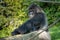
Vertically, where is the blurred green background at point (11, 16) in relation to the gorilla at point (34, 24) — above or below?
below

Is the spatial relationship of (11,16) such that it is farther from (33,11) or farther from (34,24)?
(34,24)

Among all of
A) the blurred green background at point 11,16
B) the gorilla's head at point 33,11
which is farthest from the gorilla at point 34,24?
the blurred green background at point 11,16

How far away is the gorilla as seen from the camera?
4.70 m

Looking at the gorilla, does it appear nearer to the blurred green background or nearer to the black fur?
the black fur

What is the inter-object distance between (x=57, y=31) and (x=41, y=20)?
1.26m

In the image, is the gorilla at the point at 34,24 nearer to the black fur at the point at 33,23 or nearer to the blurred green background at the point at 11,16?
the black fur at the point at 33,23

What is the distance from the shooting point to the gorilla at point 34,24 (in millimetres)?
4705

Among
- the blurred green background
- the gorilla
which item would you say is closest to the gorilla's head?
the gorilla

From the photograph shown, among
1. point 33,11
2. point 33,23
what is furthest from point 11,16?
point 33,23

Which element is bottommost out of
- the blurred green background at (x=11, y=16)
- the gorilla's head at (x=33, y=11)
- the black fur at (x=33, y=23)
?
the blurred green background at (x=11, y=16)

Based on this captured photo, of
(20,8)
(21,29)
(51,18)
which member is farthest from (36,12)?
(51,18)

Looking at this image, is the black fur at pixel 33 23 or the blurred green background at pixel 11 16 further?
the blurred green background at pixel 11 16

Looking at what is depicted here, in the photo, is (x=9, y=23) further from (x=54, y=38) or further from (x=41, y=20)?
(x=41, y=20)

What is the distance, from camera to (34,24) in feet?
17.0
